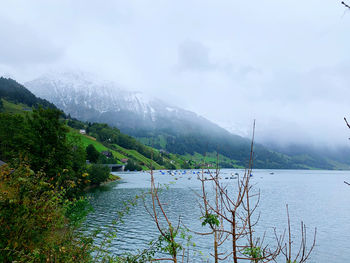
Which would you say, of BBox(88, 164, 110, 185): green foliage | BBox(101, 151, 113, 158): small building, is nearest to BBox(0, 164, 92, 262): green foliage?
BBox(88, 164, 110, 185): green foliage

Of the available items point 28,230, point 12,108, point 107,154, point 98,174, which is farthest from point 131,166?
point 28,230

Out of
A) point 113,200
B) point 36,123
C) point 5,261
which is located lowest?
point 113,200

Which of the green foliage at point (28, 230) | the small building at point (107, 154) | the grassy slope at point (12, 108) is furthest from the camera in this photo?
the grassy slope at point (12, 108)

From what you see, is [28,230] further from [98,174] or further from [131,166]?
[131,166]

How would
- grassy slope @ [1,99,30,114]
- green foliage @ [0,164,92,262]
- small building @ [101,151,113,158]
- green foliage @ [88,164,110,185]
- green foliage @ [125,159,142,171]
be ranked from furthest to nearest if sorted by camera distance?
grassy slope @ [1,99,30,114], green foliage @ [125,159,142,171], small building @ [101,151,113,158], green foliage @ [88,164,110,185], green foliage @ [0,164,92,262]

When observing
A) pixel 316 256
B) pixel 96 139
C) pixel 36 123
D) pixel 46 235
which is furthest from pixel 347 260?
pixel 96 139

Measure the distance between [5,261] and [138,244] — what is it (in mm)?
23664

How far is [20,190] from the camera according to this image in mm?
9078

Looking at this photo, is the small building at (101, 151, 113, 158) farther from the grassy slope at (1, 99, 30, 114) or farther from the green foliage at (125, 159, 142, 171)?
the grassy slope at (1, 99, 30, 114)

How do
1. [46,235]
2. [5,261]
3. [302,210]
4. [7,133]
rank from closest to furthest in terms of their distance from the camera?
[5,261]
[46,235]
[302,210]
[7,133]

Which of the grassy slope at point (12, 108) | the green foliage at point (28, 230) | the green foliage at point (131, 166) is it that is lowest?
the green foliage at point (131, 166)

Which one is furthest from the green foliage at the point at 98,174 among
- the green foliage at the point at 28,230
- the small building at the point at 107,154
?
the small building at the point at 107,154

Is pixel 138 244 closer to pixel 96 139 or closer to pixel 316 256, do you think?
pixel 316 256

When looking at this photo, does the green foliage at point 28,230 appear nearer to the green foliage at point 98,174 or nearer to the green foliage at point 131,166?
the green foliage at point 98,174
